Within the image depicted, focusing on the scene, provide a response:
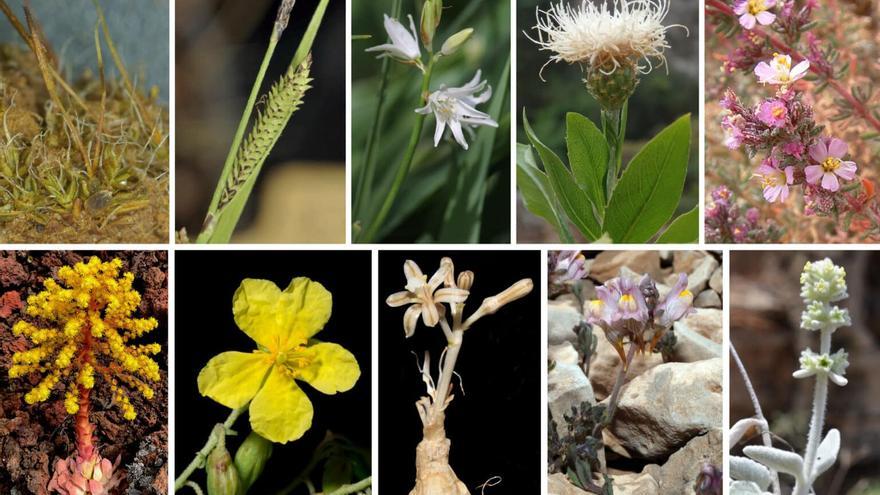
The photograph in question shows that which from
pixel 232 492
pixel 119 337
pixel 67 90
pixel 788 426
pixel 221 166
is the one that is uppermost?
pixel 67 90

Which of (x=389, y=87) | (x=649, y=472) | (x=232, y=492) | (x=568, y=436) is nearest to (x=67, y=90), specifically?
(x=389, y=87)

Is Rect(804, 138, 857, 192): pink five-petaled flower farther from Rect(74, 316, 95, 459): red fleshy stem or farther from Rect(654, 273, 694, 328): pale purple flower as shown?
Rect(74, 316, 95, 459): red fleshy stem

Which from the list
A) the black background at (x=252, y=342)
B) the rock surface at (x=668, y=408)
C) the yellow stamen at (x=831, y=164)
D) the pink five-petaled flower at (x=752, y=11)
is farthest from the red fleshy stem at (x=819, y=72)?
the black background at (x=252, y=342)

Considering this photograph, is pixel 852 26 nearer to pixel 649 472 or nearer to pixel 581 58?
pixel 581 58

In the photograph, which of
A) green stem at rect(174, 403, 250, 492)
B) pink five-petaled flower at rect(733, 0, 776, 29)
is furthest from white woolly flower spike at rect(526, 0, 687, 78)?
green stem at rect(174, 403, 250, 492)

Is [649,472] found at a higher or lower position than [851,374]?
lower

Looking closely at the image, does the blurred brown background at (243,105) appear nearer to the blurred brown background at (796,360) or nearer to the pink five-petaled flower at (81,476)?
the pink five-petaled flower at (81,476)

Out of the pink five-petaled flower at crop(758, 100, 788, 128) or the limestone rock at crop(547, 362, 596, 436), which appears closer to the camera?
the pink five-petaled flower at crop(758, 100, 788, 128)
